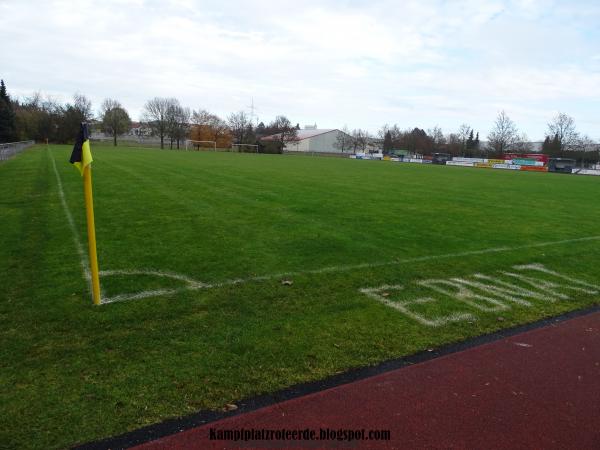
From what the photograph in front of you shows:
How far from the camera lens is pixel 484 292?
629 cm

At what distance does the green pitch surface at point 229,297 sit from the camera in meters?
3.56

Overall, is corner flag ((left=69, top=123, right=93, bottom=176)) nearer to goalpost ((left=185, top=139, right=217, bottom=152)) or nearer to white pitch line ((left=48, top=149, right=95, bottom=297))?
white pitch line ((left=48, top=149, right=95, bottom=297))

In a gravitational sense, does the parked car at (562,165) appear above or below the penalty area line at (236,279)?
above

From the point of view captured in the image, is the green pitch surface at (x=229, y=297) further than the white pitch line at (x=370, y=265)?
No

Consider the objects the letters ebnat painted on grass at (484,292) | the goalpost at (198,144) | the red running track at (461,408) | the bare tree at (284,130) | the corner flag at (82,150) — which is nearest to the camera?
the red running track at (461,408)

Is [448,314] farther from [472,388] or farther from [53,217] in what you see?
[53,217]

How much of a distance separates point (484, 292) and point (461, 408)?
3161 millimetres

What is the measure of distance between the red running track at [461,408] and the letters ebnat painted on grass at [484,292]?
0.99 metres

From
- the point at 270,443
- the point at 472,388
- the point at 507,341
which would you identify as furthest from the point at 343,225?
the point at 270,443

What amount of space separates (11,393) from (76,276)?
9.83 ft

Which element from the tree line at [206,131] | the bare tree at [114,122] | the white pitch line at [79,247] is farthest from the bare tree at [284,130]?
the white pitch line at [79,247]

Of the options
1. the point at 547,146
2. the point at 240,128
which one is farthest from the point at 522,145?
the point at 240,128

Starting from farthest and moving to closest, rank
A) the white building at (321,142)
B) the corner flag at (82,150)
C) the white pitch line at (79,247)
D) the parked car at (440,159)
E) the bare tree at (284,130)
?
the white building at (321,142) < the bare tree at (284,130) < the parked car at (440,159) < the white pitch line at (79,247) < the corner flag at (82,150)

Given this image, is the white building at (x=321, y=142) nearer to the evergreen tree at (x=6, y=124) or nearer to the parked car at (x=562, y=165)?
the evergreen tree at (x=6, y=124)
